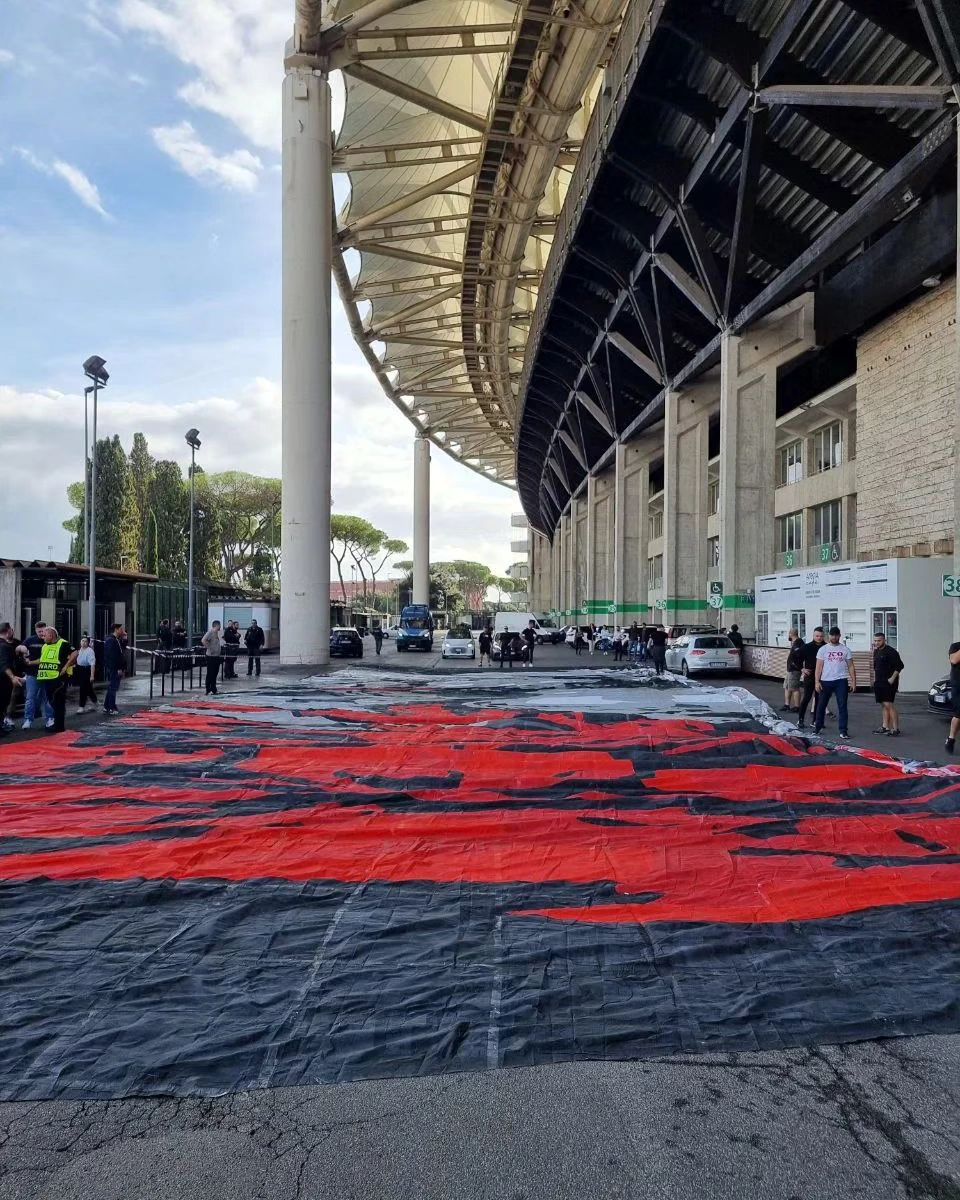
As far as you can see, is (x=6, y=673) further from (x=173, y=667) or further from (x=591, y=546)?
(x=591, y=546)

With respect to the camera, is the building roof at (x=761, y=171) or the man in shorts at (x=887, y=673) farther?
the building roof at (x=761, y=171)

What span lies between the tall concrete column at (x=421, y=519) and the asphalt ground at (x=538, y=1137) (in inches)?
3312

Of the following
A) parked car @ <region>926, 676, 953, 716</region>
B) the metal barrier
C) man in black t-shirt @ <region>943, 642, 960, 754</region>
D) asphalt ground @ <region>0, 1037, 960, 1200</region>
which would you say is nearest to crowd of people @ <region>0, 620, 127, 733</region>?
the metal barrier

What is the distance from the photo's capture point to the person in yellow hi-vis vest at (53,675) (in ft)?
42.3

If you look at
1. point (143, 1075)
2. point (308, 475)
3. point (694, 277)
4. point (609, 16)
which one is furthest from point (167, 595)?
point (143, 1075)

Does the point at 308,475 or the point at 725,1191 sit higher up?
the point at 308,475

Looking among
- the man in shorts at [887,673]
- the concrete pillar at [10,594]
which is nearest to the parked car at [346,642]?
the concrete pillar at [10,594]

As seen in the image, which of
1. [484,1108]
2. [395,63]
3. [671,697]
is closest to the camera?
[484,1108]

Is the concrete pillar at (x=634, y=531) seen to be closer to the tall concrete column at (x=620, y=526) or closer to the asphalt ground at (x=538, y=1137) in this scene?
the tall concrete column at (x=620, y=526)

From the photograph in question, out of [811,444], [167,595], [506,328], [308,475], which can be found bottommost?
Result: [167,595]

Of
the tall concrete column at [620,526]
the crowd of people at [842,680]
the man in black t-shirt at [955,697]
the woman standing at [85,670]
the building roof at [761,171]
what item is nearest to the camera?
the man in black t-shirt at [955,697]

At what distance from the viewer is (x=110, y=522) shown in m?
61.9

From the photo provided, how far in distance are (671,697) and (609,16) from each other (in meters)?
24.7

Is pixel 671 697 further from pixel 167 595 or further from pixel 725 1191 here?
pixel 167 595
